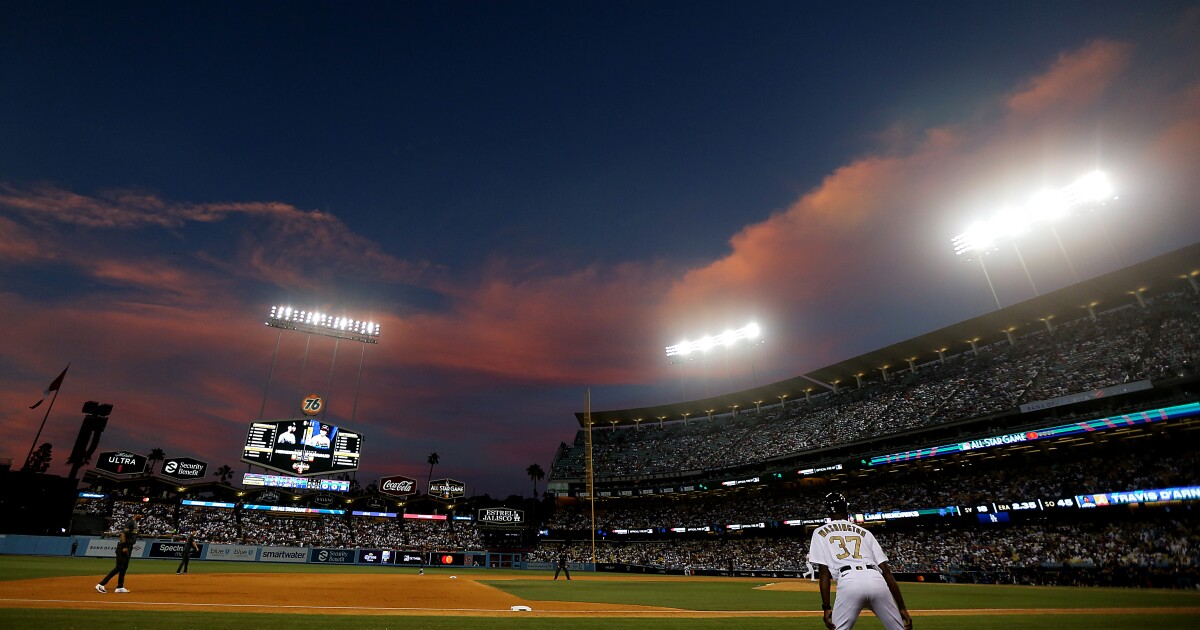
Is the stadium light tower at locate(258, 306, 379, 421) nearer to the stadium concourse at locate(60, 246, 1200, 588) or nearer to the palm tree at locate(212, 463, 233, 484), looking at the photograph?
the stadium concourse at locate(60, 246, 1200, 588)

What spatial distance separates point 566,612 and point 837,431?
46.1 meters

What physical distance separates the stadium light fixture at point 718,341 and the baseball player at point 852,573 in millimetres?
56470

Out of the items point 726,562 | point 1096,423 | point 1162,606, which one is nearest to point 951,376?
point 1096,423

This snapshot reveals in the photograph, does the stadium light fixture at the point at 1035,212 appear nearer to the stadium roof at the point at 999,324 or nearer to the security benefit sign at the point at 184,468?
the stadium roof at the point at 999,324

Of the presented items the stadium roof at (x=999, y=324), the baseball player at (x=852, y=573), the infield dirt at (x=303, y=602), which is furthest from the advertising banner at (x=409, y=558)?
the baseball player at (x=852, y=573)

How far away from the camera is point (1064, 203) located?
36.3 metres

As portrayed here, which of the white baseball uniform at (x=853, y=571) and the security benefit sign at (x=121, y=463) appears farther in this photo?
the security benefit sign at (x=121, y=463)

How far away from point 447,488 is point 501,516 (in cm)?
819

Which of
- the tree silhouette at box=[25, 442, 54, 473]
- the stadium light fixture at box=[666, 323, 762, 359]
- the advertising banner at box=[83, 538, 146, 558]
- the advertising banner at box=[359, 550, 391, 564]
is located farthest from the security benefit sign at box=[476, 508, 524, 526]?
the tree silhouette at box=[25, 442, 54, 473]

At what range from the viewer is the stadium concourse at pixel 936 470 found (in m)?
32.2

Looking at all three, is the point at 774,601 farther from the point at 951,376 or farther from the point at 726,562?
the point at 951,376

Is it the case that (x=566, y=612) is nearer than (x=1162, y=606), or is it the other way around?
(x=566, y=612)

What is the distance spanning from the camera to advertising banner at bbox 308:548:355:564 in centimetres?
4875

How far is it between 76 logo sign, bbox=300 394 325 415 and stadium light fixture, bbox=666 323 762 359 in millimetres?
39584
